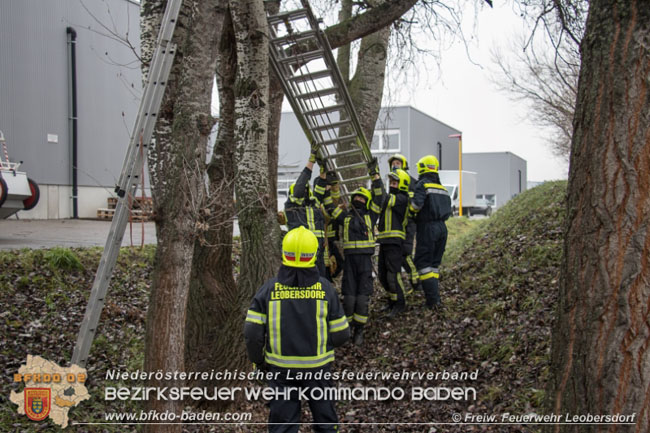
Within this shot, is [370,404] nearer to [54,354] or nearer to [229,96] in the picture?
[54,354]

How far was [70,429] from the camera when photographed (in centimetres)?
490

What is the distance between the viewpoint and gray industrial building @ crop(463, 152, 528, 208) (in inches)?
1608

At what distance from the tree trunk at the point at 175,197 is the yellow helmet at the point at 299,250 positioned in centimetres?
70

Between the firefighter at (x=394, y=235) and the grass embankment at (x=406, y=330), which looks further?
the firefighter at (x=394, y=235)

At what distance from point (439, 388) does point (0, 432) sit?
13.3 feet

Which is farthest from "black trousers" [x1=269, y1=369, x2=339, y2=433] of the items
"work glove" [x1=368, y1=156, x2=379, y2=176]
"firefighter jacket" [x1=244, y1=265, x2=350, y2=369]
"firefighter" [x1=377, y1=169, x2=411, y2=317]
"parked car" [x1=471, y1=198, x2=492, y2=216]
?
"parked car" [x1=471, y1=198, x2=492, y2=216]

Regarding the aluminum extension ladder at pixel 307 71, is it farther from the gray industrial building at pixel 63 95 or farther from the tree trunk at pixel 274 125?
the gray industrial building at pixel 63 95

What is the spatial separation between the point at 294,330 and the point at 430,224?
A: 4041 mm

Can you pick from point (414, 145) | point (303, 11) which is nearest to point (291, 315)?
point (303, 11)

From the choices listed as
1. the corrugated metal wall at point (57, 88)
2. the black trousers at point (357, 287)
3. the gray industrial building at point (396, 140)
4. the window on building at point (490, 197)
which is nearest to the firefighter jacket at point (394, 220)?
the black trousers at point (357, 287)

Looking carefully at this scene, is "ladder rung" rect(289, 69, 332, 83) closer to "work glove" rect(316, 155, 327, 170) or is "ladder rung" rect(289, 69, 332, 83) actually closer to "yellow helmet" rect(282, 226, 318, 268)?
"work glove" rect(316, 155, 327, 170)

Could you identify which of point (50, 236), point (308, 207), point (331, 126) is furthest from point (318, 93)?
point (50, 236)

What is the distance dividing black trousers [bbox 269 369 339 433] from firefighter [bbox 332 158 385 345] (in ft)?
9.49

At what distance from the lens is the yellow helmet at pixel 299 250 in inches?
160
